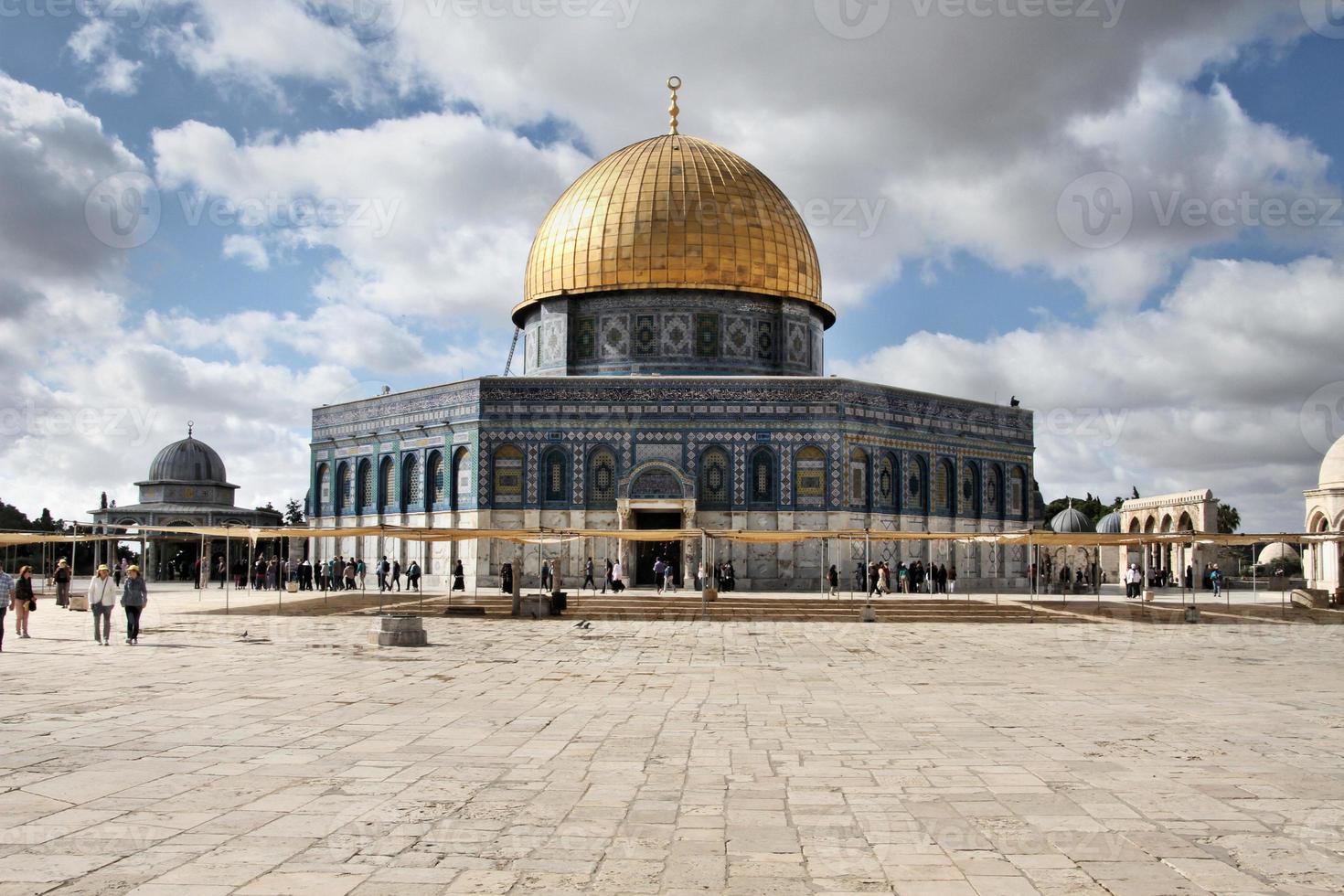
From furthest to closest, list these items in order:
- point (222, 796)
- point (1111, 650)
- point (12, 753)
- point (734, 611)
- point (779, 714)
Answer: point (734, 611)
point (1111, 650)
point (779, 714)
point (12, 753)
point (222, 796)

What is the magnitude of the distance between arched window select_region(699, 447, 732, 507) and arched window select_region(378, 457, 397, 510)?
32.8 ft

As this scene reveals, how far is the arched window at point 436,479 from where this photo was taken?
3572cm

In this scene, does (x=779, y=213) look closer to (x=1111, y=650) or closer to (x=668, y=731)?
(x=1111, y=650)

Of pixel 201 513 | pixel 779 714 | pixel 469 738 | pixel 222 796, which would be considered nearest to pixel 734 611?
pixel 779 714

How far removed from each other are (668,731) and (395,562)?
2667 cm

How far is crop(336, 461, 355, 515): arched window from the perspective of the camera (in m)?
39.4

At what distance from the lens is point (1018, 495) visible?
40.0 metres

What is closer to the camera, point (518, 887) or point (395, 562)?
point (518, 887)

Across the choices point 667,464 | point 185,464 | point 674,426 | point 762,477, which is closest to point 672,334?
point 674,426

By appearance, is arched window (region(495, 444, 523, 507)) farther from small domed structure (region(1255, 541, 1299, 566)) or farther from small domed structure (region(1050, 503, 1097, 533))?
small domed structure (region(1255, 541, 1299, 566))

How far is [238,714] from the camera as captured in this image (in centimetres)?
1034

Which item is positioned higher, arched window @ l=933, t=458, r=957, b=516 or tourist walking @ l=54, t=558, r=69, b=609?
arched window @ l=933, t=458, r=957, b=516

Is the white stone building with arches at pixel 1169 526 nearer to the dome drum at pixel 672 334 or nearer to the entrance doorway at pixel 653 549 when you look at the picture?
the dome drum at pixel 672 334

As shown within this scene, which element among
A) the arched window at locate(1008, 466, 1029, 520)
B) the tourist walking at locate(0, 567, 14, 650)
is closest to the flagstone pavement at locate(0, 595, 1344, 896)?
the tourist walking at locate(0, 567, 14, 650)
